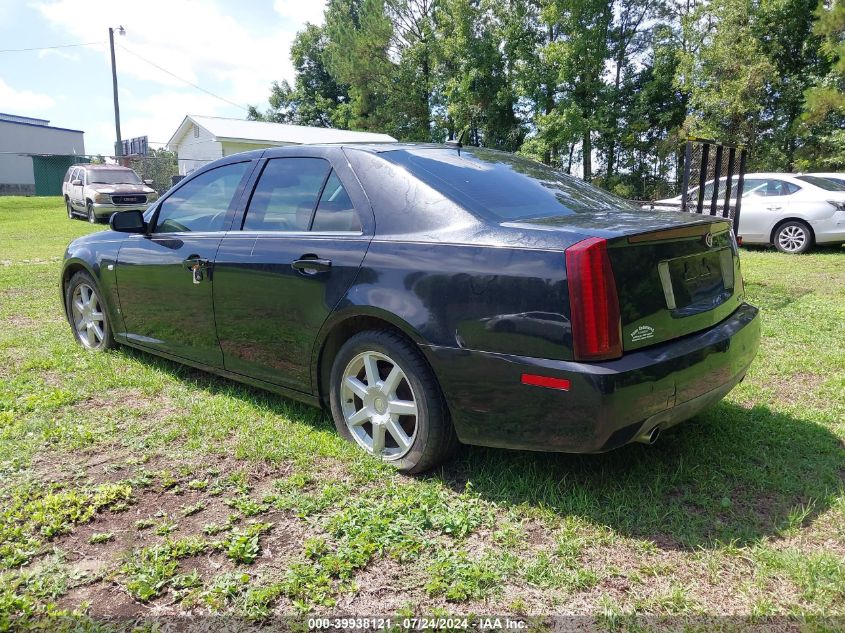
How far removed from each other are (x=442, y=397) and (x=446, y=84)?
35327 mm

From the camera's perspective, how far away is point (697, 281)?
9.68 feet

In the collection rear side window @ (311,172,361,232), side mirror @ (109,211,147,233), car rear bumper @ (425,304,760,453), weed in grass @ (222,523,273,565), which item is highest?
rear side window @ (311,172,361,232)

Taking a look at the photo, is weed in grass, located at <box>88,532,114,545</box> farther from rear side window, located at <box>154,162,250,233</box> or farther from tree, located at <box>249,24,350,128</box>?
tree, located at <box>249,24,350,128</box>

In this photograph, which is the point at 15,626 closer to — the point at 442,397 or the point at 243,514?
the point at 243,514

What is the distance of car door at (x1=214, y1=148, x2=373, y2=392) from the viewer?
3235mm

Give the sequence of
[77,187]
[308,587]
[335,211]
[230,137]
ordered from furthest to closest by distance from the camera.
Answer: [230,137] < [77,187] < [335,211] < [308,587]

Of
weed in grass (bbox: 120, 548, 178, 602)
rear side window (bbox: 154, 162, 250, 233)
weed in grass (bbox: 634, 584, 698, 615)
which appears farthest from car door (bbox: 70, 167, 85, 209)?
weed in grass (bbox: 634, 584, 698, 615)

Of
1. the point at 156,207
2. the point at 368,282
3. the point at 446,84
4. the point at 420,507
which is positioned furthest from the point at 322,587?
the point at 446,84

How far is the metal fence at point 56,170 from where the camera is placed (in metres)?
28.5

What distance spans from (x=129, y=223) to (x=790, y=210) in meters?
11.0

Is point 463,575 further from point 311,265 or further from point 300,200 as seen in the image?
point 300,200

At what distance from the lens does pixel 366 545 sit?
2496mm

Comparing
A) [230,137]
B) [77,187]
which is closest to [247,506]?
[77,187]

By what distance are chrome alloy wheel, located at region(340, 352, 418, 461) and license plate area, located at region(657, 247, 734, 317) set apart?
122 cm
